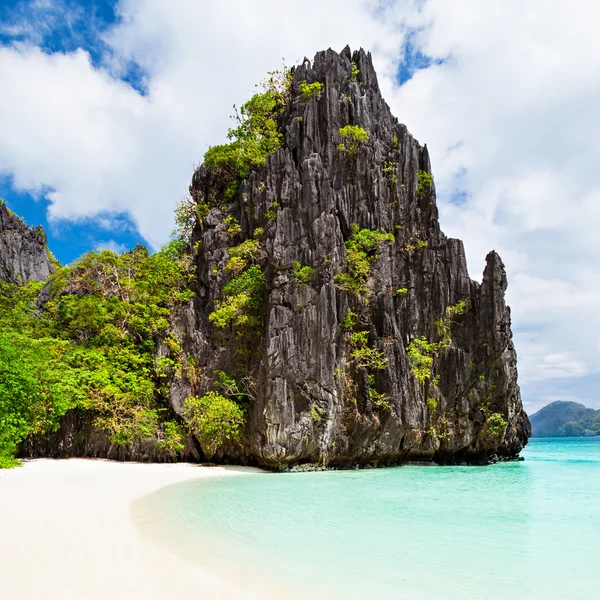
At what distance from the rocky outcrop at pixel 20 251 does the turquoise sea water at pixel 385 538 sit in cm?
2863

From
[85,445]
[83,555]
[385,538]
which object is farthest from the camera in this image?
[85,445]

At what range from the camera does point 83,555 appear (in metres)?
5.97

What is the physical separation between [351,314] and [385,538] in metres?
14.6

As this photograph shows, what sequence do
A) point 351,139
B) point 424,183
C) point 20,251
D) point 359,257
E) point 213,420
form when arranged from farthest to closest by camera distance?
1. point 20,251
2. point 424,183
3. point 351,139
4. point 359,257
5. point 213,420

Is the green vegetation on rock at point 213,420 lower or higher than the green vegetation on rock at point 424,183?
lower

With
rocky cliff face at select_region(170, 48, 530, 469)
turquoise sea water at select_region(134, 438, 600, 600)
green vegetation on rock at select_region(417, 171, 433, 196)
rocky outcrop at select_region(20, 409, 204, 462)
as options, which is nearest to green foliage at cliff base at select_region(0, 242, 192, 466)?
rocky outcrop at select_region(20, 409, 204, 462)

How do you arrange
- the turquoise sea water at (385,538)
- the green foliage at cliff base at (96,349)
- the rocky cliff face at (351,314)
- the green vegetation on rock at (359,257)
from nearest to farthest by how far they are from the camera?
the turquoise sea water at (385,538), the green foliage at cliff base at (96,349), the rocky cliff face at (351,314), the green vegetation on rock at (359,257)

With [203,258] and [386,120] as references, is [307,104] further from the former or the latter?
[203,258]

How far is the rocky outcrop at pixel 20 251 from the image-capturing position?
34094 mm

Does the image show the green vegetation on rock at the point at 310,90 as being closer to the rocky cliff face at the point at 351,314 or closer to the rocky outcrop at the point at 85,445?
the rocky cliff face at the point at 351,314

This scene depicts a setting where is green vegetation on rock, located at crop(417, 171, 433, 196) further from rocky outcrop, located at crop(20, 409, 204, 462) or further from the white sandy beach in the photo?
the white sandy beach

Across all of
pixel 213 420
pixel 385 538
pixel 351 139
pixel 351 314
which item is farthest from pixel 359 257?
pixel 385 538

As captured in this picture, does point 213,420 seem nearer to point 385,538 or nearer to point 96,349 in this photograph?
point 96,349

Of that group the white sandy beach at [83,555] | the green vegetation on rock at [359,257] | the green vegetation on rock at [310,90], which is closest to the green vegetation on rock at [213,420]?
the green vegetation on rock at [359,257]
